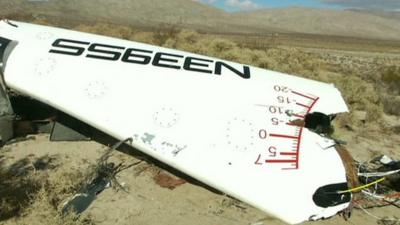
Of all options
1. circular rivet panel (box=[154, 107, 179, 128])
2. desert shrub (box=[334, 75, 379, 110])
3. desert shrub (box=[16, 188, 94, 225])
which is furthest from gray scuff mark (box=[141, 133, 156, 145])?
desert shrub (box=[334, 75, 379, 110])

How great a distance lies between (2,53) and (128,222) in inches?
158

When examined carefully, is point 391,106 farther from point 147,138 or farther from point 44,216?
point 44,216

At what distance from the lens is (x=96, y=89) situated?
6.55 metres

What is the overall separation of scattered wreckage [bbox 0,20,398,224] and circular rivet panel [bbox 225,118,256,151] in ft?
0.05

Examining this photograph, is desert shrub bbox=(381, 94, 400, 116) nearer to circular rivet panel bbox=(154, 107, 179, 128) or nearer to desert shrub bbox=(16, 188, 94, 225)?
circular rivet panel bbox=(154, 107, 179, 128)

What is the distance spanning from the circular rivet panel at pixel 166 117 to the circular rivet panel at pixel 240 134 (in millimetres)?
850

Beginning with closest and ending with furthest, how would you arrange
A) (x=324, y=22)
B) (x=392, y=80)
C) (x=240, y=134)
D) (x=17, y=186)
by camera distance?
(x=240, y=134) → (x=17, y=186) → (x=392, y=80) → (x=324, y=22)

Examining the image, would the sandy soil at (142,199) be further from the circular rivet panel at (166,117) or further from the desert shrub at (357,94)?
the desert shrub at (357,94)

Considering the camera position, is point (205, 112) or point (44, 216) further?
point (205, 112)

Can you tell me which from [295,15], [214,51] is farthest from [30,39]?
[295,15]

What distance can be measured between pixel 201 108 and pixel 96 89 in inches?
71.4

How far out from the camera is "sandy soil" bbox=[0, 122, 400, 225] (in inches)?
225

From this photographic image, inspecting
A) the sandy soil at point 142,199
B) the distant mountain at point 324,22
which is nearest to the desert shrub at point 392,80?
the sandy soil at point 142,199

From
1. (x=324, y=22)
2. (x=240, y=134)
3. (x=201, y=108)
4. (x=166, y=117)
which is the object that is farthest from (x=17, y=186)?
(x=324, y=22)
